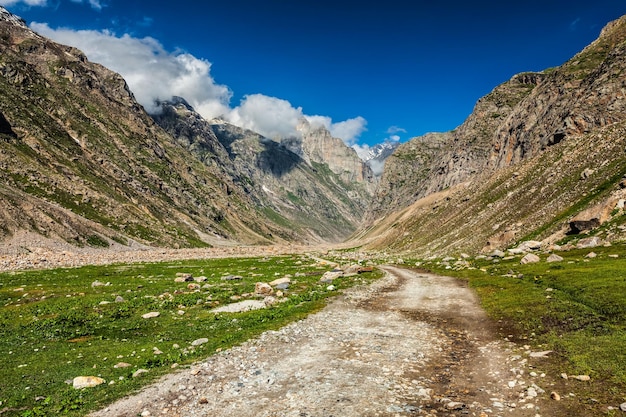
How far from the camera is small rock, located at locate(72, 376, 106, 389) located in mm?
15992

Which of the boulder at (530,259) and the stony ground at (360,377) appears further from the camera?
the boulder at (530,259)

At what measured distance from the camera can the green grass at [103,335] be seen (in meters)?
15.5

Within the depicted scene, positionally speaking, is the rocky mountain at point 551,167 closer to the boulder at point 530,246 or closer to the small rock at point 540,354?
the boulder at point 530,246

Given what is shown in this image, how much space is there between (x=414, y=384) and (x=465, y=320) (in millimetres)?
12859

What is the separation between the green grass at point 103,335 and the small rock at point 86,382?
11.4 inches

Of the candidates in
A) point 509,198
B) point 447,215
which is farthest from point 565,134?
point 447,215

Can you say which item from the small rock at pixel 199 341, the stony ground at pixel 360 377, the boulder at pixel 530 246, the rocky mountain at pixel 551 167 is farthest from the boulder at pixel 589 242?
the small rock at pixel 199 341

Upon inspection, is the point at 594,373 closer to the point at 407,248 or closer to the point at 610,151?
the point at 610,151

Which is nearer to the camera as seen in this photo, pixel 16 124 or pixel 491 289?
pixel 491 289

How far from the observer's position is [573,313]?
22406mm

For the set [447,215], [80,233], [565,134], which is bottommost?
[80,233]

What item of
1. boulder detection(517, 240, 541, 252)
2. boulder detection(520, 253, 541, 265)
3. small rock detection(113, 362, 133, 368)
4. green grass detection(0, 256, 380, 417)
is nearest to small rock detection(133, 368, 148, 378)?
green grass detection(0, 256, 380, 417)

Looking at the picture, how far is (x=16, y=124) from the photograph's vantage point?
196 meters

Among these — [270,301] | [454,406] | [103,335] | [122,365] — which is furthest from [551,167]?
[122,365]
